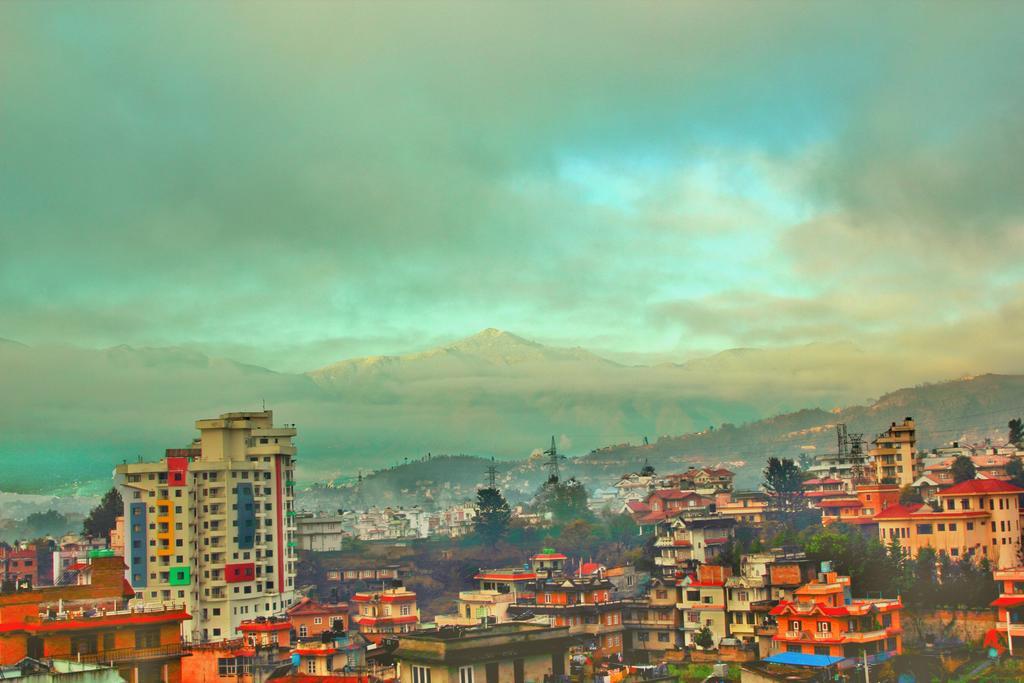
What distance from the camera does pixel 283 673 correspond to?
24.4 meters

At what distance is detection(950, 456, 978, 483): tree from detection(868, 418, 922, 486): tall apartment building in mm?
1754

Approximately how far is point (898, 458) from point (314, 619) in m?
19.9

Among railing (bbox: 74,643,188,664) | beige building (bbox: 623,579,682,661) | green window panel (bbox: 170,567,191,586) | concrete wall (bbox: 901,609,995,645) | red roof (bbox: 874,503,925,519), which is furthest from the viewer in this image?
green window panel (bbox: 170,567,191,586)

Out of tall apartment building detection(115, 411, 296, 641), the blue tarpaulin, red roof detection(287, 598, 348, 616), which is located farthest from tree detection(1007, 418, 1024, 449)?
tall apartment building detection(115, 411, 296, 641)

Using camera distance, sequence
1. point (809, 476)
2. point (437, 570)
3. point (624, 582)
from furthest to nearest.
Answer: point (809, 476)
point (437, 570)
point (624, 582)

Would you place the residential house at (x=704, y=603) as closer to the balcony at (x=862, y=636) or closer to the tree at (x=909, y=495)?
the balcony at (x=862, y=636)

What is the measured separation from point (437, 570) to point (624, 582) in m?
11.6

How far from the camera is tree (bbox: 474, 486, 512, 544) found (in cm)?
5184

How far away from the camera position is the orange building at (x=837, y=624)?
2431 cm

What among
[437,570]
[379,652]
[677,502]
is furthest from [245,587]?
[677,502]

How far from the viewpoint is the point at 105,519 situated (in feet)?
172

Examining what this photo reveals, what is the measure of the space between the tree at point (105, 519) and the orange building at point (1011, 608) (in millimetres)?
36518

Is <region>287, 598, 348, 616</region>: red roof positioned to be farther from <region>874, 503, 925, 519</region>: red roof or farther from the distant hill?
the distant hill

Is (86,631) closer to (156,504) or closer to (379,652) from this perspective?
(379,652)
